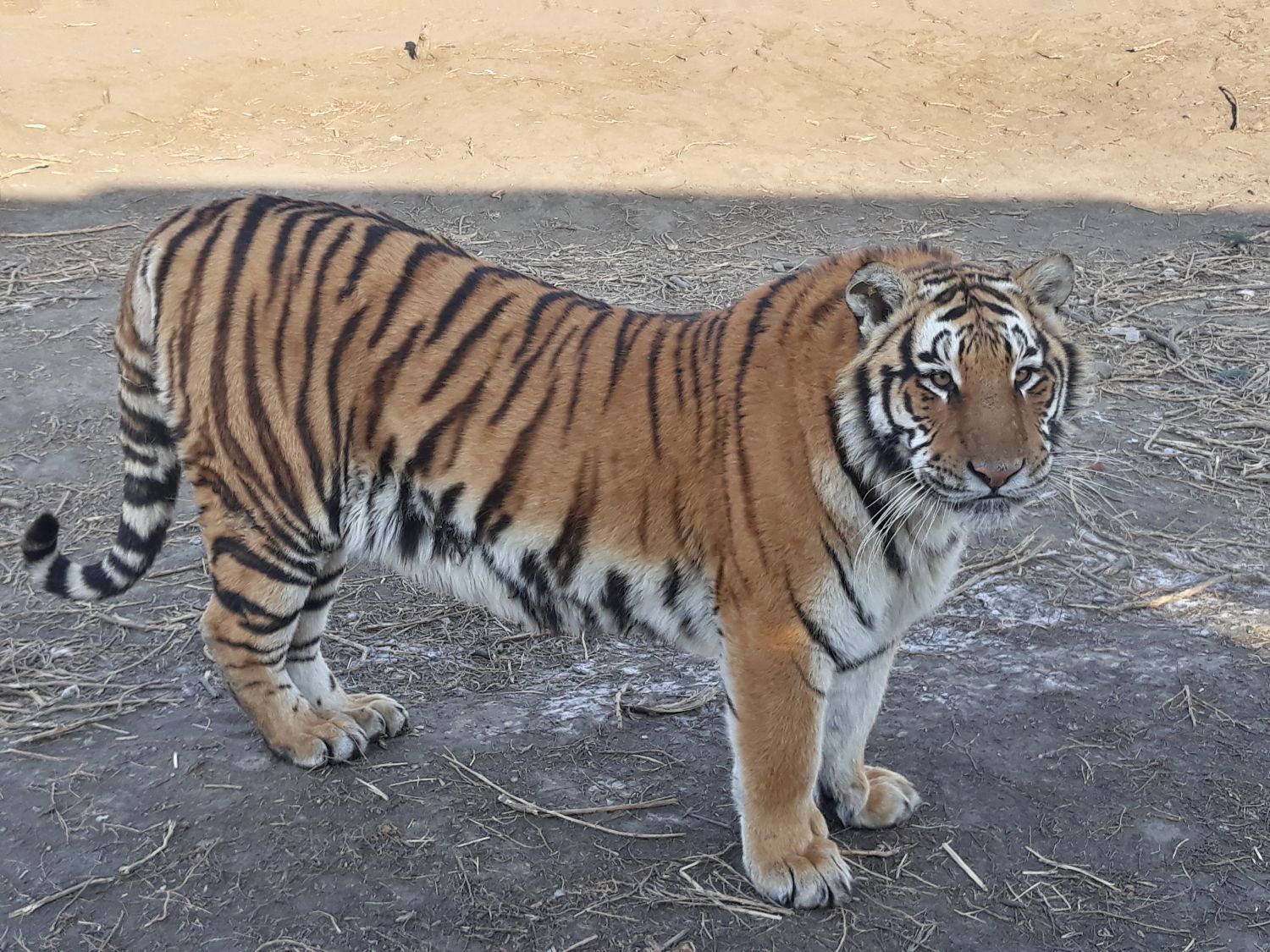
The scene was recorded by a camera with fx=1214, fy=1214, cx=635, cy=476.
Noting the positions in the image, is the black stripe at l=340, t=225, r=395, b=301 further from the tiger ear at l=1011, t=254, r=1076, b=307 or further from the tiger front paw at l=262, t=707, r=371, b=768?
the tiger ear at l=1011, t=254, r=1076, b=307

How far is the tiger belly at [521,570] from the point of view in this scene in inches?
117

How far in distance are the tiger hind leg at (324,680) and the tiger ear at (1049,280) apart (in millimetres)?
1950

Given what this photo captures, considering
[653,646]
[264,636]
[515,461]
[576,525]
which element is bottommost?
[653,646]

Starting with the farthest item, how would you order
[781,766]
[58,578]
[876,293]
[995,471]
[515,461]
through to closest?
[58,578] → [515,461] → [781,766] → [876,293] → [995,471]

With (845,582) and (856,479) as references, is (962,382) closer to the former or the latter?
(856,479)

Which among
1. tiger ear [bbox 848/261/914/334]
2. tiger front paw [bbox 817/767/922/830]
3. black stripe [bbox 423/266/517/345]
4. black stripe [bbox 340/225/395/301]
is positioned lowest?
tiger front paw [bbox 817/767/922/830]

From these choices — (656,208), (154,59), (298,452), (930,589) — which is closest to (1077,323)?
(656,208)

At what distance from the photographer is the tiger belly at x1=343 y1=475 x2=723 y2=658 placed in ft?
9.71

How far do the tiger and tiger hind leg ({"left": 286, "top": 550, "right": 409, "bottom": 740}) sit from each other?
0.06 feet

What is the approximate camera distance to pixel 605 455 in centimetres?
297

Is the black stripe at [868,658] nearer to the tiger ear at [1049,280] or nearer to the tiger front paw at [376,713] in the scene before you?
the tiger ear at [1049,280]

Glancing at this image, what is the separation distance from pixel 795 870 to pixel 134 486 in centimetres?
204

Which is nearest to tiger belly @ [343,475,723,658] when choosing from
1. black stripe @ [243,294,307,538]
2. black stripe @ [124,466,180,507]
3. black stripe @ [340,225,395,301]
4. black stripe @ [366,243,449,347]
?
black stripe @ [243,294,307,538]

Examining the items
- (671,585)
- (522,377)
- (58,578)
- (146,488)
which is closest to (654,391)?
(522,377)
